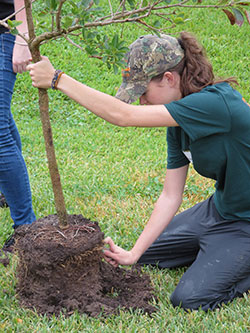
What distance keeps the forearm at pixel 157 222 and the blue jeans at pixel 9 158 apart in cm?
84

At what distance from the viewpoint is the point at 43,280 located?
2.69m

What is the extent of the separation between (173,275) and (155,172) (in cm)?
174

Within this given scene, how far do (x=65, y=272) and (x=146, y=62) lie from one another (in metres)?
1.18

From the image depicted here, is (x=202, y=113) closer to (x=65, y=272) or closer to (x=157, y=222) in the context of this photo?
(x=157, y=222)

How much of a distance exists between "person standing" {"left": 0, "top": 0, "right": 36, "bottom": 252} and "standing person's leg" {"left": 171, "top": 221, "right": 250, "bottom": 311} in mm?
1186

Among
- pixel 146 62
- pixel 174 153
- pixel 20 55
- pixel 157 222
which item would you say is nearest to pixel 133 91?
pixel 146 62

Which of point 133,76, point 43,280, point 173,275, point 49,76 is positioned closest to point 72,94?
point 49,76

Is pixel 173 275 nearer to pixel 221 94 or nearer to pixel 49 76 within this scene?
pixel 221 94

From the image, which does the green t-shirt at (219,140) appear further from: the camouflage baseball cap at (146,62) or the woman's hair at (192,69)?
the camouflage baseball cap at (146,62)

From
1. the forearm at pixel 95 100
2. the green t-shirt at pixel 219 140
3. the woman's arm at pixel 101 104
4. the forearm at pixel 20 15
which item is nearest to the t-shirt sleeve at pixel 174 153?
the green t-shirt at pixel 219 140

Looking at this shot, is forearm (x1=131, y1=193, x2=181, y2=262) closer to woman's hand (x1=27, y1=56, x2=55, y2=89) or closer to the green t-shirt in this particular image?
the green t-shirt

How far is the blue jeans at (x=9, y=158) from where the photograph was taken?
10.2ft

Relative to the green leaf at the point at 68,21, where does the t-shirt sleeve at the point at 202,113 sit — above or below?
below

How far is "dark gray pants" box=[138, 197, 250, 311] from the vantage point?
9.35ft
